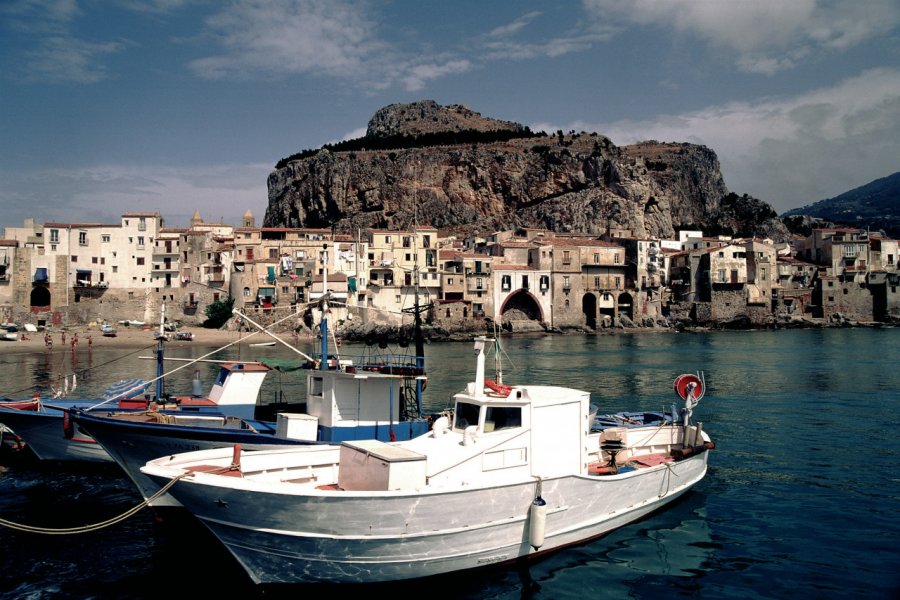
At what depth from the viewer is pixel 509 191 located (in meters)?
118

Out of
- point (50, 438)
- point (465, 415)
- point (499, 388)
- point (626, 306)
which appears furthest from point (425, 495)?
point (626, 306)

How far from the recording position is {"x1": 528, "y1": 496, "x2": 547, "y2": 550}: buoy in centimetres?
1050

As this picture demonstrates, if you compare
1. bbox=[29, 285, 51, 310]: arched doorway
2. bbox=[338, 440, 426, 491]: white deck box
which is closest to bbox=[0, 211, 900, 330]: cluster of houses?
bbox=[29, 285, 51, 310]: arched doorway

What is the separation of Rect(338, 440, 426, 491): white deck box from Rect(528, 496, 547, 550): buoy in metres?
1.99

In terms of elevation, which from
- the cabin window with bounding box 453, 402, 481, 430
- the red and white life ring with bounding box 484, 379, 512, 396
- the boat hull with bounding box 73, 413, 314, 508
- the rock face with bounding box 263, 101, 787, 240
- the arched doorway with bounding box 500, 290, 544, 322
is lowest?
the boat hull with bounding box 73, 413, 314, 508

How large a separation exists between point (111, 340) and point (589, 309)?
54.1 meters

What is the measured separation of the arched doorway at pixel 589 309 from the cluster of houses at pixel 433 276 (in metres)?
0.20

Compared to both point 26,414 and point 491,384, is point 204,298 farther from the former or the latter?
point 491,384

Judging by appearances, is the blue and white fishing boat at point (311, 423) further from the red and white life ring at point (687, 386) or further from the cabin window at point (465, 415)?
the red and white life ring at point (687, 386)

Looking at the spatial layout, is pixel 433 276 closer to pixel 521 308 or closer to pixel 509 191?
pixel 521 308

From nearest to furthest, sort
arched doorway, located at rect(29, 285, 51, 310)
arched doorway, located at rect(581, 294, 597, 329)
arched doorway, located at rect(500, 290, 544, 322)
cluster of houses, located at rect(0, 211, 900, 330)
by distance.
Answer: arched doorway, located at rect(29, 285, 51, 310), cluster of houses, located at rect(0, 211, 900, 330), arched doorway, located at rect(500, 290, 544, 322), arched doorway, located at rect(581, 294, 597, 329)

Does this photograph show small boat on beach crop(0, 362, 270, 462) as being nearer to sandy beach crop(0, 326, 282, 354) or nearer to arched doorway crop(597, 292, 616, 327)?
sandy beach crop(0, 326, 282, 354)

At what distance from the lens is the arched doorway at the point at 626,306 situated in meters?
82.0

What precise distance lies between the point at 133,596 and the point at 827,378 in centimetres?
3438
